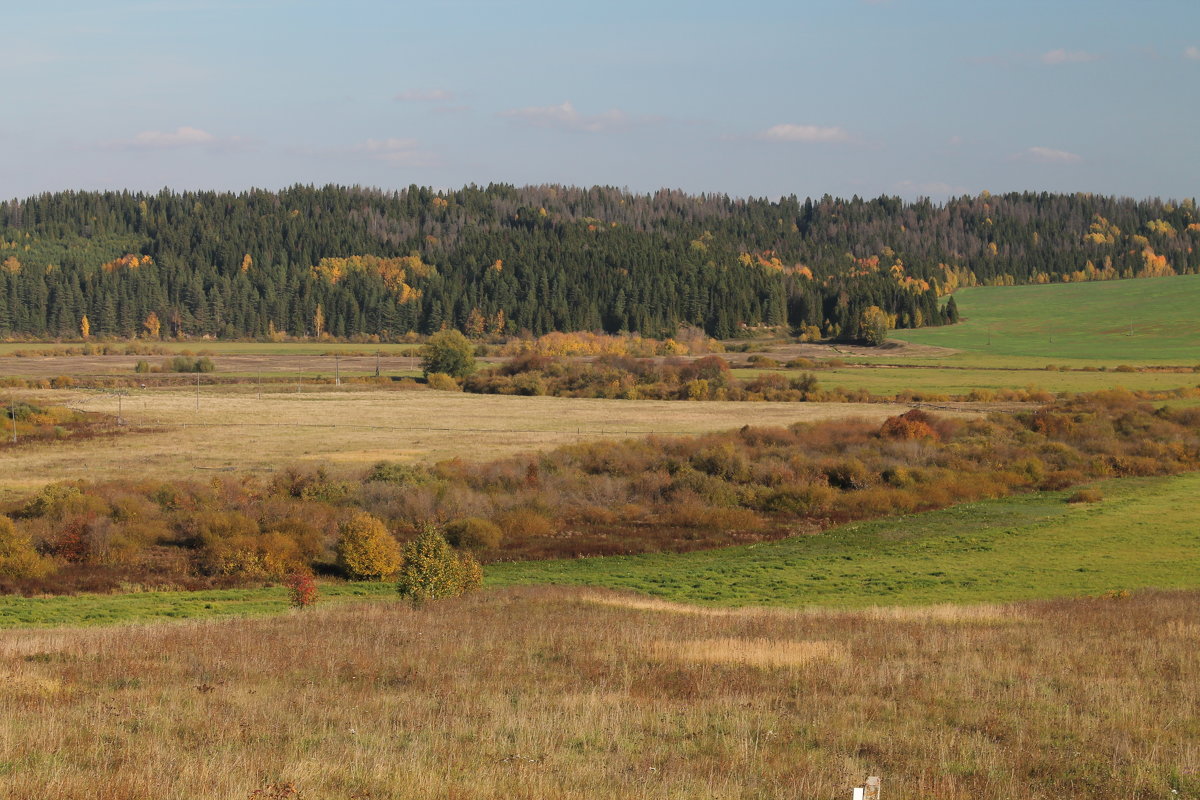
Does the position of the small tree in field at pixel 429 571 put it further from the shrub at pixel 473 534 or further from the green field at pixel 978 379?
the green field at pixel 978 379

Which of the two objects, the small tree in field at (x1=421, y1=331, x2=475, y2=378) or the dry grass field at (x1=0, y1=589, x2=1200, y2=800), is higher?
the dry grass field at (x1=0, y1=589, x2=1200, y2=800)

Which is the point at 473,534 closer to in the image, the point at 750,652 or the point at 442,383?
the point at 750,652

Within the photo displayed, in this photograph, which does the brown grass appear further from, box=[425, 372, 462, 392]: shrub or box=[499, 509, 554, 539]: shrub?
box=[425, 372, 462, 392]: shrub

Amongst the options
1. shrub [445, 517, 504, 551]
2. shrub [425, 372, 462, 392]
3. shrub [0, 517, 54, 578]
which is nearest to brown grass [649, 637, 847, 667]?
shrub [445, 517, 504, 551]

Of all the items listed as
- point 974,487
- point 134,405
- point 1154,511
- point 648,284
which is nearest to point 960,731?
point 1154,511

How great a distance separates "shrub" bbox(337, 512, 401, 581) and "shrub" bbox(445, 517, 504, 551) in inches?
248

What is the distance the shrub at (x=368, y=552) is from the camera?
4019 cm

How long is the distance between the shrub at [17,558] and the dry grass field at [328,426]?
11878 millimetres

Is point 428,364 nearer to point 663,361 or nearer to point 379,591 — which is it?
point 663,361

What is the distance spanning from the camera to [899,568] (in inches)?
1561

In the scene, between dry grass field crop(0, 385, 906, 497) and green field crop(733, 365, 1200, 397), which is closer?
dry grass field crop(0, 385, 906, 497)

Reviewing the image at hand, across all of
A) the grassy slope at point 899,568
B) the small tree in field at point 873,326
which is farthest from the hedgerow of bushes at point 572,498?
the small tree in field at point 873,326

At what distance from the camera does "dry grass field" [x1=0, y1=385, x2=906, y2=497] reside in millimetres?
60750

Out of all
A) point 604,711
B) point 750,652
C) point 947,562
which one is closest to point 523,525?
point 947,562
